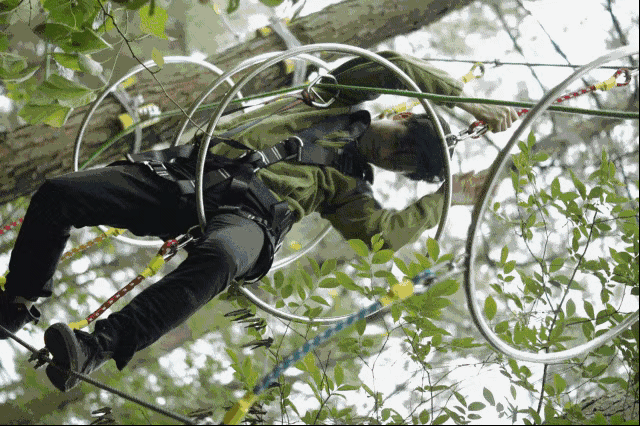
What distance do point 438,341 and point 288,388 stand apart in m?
0.42

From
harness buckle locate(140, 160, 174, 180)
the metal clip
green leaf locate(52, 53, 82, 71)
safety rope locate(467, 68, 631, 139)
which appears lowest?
safety rope locate(467, 68, 631, 139)

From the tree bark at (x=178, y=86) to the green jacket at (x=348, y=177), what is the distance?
72 cm

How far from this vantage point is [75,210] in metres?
1.72

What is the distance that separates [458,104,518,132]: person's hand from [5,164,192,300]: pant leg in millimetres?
851

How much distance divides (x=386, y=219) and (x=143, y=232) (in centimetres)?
71

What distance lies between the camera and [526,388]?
1.74m

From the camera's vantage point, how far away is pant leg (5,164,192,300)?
1.71 meters

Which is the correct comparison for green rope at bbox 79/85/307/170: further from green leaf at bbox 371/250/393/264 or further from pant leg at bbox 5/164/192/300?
green leaf at bbox 371/250/393/264

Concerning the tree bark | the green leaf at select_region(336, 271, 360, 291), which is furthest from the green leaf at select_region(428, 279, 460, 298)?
the tree bark

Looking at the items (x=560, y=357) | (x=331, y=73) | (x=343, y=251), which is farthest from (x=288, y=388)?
(x=343, y=251)

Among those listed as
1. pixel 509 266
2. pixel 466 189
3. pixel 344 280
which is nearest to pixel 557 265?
pixel 509 266

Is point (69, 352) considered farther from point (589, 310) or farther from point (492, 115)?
point (492, 115)

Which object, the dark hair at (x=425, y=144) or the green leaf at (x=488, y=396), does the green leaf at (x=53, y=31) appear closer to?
the dark hair at (x=425, y=144)

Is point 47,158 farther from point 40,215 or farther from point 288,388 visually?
point 288,388
